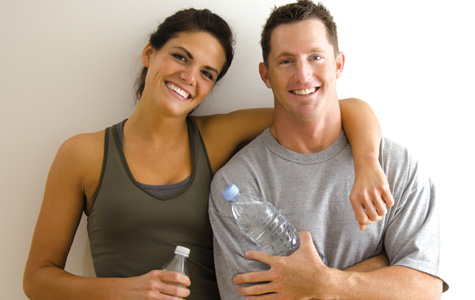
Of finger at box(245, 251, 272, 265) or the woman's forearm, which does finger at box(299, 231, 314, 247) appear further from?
the woman's forearm

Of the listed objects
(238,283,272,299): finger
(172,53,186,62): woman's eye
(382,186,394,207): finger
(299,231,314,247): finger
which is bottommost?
(238,283,272,299): finger

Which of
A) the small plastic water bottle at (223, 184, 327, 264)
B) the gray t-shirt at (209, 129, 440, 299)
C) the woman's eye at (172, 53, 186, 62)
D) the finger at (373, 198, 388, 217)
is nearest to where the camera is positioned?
the finger at (373, 198, 388, 217)

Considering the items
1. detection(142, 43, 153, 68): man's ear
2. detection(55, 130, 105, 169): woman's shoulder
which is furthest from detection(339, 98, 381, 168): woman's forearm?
detection(55, 130, 105, 169): woman's shoulder

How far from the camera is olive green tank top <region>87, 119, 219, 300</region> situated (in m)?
1.54

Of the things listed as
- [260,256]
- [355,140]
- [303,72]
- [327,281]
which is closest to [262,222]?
[260,256]

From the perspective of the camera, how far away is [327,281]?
127 centimetres

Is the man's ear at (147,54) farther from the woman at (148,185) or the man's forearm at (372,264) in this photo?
the man's forearm at (372,264)

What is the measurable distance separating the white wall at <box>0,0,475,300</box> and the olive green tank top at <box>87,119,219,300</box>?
0.33m

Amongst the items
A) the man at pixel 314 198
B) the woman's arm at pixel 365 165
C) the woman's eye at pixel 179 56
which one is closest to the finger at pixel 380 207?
the woman's arm at pixel 365 165

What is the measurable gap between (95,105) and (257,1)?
0.85 m

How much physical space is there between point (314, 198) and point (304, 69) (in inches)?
17.9

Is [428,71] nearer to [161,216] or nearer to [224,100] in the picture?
[224,100]

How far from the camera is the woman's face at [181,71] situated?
5.12 ft

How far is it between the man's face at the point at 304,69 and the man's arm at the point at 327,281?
18.6 inches
